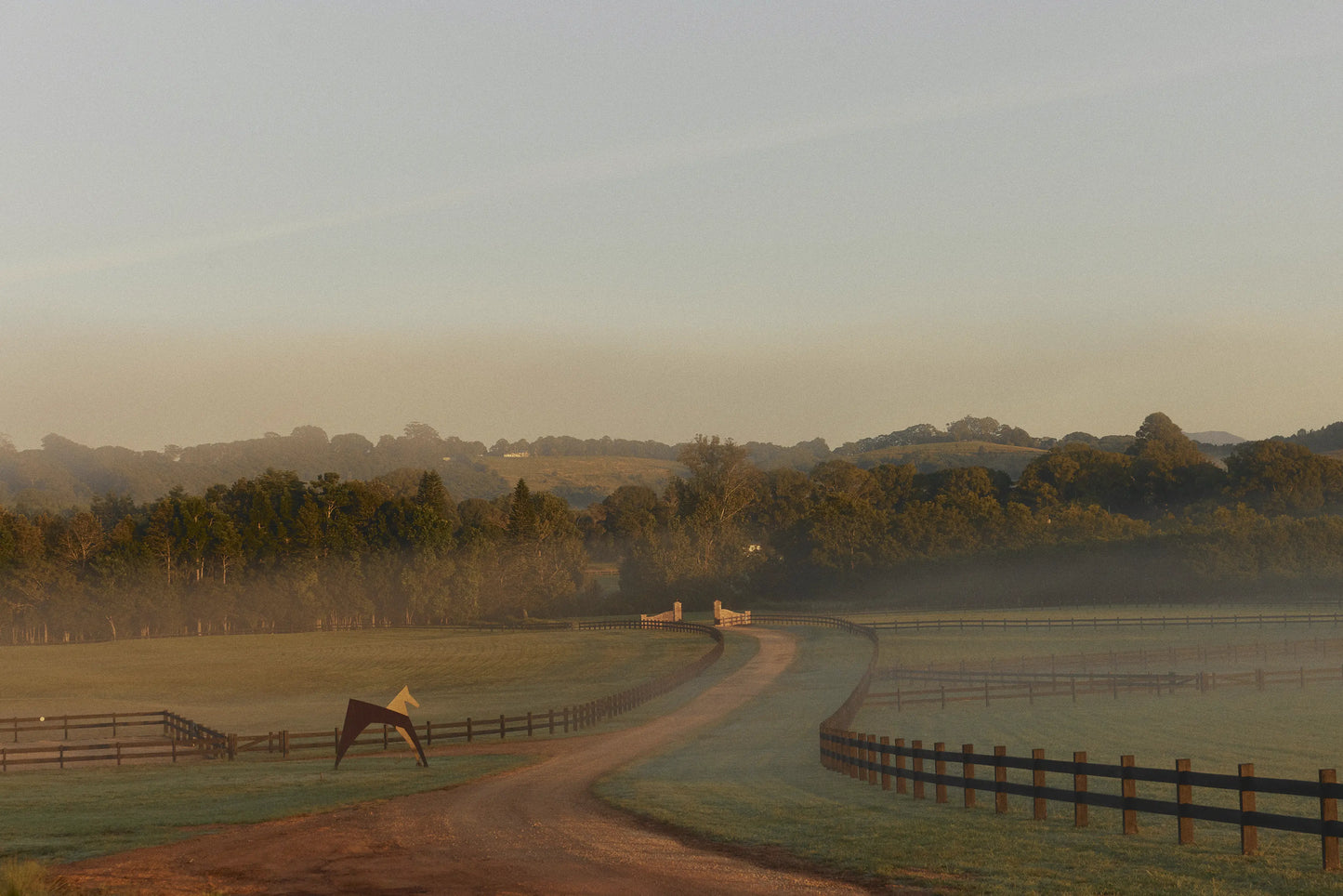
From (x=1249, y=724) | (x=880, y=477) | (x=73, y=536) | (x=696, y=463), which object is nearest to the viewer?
(x=1249, y=724)

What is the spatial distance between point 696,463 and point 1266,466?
65256 mm

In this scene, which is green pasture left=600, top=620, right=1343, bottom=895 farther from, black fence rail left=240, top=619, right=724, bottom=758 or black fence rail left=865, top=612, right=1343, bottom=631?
black fence rail left=865, top=612, right=1343, bottom=631

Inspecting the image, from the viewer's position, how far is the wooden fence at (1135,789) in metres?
11.9

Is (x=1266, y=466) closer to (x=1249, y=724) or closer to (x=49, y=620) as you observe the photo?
(x=1249, y=724)

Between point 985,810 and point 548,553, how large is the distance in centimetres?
11967

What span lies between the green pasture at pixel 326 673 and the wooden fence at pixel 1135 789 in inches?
1260

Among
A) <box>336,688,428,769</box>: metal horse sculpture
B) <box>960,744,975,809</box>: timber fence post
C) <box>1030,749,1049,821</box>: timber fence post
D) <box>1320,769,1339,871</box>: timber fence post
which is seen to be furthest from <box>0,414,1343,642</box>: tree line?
<box>1320,769,1339,871</box>: timber fence post

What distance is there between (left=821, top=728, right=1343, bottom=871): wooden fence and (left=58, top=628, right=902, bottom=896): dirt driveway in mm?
3855

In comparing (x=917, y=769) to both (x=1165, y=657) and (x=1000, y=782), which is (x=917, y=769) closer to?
(x=1000, y=782)

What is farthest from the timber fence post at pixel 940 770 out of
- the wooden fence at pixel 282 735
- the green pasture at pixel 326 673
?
the green pasture at pixel 326 673

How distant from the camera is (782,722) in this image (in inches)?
1449

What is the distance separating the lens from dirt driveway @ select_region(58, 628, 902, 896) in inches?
511

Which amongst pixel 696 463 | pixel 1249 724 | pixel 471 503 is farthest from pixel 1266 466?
pixel 1249 724

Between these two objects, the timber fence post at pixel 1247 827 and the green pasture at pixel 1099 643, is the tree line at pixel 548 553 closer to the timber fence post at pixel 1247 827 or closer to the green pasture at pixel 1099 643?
the green pasture at pixel 1099 643
